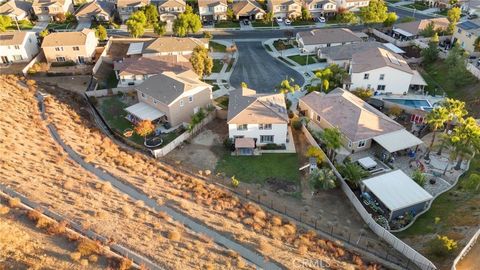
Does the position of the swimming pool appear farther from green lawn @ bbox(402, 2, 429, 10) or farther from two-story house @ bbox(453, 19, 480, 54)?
green lawn @ bbox(402, 2, 429, 10)

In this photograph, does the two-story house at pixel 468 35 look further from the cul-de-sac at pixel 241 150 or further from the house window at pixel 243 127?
the house window at pixel 243 127

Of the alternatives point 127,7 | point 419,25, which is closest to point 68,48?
point 127,7

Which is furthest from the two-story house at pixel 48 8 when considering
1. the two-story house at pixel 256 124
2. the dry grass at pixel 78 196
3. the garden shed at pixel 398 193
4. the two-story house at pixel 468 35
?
the two-story house at pixel 468 35

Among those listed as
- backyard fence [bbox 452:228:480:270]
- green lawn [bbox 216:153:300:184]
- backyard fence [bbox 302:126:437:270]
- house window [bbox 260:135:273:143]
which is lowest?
green lawn [bbox 216:153:300:184]

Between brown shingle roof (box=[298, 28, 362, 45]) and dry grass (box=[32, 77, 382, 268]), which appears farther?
brown shingle roof (box=[298, 28, 362, 45])

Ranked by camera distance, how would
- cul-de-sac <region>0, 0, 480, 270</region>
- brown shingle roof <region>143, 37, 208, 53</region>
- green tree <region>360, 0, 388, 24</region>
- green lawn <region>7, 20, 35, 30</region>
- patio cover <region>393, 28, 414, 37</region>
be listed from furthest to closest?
green lawn <region>7, 20, 35, 30</region>
green tree <region>360, 0, 388, 24</region>
patio cover <region>393, 28, 414, 37</region>
brown shingle roof <region>143, 37, 208, 53</region>
cul-de-sac <region>0, 0, 480, 270</region>

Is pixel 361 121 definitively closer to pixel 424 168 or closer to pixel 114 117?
pixel 424 168

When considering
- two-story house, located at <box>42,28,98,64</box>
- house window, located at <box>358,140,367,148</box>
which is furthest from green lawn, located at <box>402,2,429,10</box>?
two-story house, located at <box>42,28,98,64</box>
